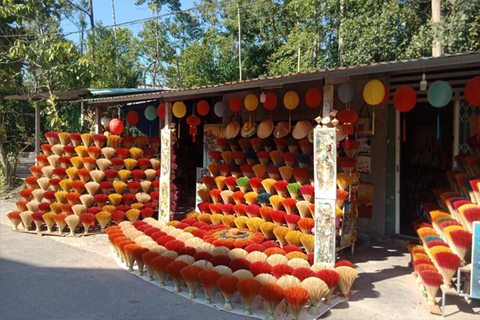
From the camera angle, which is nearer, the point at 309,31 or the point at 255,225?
the point at 255,225

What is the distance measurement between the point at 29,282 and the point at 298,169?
407 centimetres

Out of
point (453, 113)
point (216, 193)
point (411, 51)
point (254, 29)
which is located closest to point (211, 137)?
point (216, 193)

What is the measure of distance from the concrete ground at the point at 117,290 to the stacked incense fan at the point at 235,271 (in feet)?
0.59

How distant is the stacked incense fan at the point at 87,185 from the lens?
7.13 meters

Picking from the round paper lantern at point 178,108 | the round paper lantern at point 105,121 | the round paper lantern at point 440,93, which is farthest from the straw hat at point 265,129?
the round paper lantern at point 105,121

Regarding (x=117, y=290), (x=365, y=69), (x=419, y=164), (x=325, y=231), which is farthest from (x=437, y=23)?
(x=117, y=290)

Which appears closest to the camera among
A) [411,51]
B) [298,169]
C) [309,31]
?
[298,169]

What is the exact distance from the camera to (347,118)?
5527mm

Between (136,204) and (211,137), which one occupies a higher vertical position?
(211,137)

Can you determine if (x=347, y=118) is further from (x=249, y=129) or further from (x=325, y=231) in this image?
(x=249, y=129)

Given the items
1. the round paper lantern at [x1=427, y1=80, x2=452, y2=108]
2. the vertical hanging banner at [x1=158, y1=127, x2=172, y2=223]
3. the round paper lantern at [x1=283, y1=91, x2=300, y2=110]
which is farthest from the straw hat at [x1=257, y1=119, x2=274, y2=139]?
the round paper lantern at [x1=427, y1=80, x2=452, y2=108]

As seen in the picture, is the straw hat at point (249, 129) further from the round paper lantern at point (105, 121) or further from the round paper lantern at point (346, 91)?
the round paper lantern at point (105, 121)

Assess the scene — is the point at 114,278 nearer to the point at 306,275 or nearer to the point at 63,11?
the point at 306,275

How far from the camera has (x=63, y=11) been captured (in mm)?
21141
